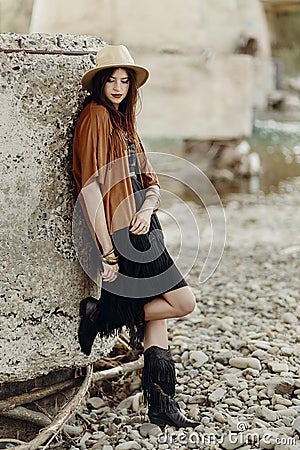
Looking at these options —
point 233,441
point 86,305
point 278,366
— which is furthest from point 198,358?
point 86,305

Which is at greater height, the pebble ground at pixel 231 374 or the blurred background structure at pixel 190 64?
the blurred background structure at pixel 190 64

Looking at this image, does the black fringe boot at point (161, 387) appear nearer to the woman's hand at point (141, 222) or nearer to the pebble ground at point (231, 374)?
the pebble ground at point (231, 374)

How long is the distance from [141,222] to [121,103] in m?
0.43

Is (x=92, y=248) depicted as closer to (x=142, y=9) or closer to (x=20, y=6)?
(x=142, y=9)

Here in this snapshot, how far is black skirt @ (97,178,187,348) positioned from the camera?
260 cm

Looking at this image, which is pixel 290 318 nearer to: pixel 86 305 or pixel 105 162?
pixel 86 305

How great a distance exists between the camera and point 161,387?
8.86 ft

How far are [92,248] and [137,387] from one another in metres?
0.85

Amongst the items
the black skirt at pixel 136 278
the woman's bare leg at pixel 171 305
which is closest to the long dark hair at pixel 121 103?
the black skirt at pixel 136 278

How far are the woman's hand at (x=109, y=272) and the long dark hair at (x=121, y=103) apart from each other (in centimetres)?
46

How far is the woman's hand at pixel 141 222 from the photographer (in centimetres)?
257

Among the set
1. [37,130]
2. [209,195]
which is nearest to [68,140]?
[37,130]

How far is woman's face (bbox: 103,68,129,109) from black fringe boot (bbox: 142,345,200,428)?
901 mm

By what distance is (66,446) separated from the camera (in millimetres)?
2781
